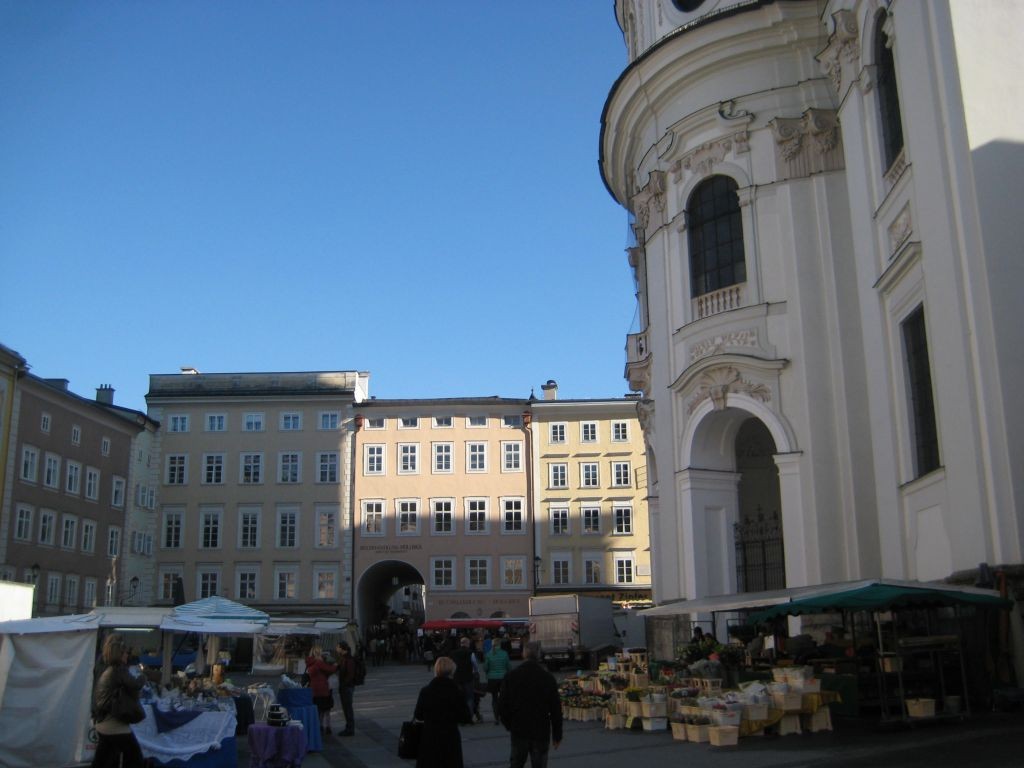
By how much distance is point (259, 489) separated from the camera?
202 ft

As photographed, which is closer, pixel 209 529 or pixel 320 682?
pixel 320 682

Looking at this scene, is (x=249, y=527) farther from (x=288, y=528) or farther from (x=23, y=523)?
(x=23, y=523)

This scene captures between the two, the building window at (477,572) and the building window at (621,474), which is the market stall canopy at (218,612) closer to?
the building window at (477,572)

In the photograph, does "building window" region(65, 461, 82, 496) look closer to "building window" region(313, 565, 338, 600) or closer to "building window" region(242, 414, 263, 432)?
"building window" region(242, 414, 263, 432)

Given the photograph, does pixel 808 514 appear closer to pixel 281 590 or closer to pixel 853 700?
pixel 853 700

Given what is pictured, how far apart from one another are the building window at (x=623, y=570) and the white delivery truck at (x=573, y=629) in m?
16.4

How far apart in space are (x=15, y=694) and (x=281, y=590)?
4683cm

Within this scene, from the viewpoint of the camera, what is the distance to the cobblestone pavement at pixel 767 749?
12.0 m

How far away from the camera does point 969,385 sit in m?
15.9

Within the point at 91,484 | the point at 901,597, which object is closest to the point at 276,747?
the point at 901,597

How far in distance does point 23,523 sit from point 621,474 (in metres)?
Answer: 30.0

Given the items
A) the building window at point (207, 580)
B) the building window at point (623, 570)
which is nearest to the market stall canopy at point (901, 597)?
the building window at point (623, 570)

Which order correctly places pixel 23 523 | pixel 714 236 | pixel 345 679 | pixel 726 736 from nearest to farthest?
pixel 726 736 → pixel 345 679 → pixel 714 236 → pixel 23 523

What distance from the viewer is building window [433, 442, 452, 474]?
199 ft
